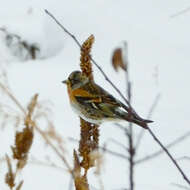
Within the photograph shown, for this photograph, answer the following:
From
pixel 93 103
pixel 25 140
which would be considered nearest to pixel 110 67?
pixel 93 103

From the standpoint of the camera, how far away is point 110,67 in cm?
561

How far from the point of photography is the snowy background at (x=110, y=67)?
13.6 feet

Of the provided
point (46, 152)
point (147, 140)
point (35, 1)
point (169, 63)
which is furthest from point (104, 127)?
point (35, 1)

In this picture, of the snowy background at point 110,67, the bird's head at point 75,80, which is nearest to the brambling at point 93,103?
the bird's head at point 75,80

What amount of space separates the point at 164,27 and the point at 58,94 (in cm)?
159

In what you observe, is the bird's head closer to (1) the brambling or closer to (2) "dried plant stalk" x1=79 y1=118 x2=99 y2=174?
(1) the brambling

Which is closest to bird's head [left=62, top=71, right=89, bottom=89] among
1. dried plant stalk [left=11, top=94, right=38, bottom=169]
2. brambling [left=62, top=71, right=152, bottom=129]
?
brambling [left=62, top=71, right=152, bottom=129]

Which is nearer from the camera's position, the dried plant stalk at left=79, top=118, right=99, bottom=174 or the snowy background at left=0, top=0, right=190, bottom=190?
the dried plant stalk at left=79, top=118, right=99, bottom=174

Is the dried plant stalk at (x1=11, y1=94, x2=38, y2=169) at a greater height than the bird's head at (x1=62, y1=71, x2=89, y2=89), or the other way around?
the bird's head at (x1=62, y1=71, x2=89, y2=89)

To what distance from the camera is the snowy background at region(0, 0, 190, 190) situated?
4.15 metres

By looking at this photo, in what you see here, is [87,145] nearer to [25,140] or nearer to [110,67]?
[25,140]

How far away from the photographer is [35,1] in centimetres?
652

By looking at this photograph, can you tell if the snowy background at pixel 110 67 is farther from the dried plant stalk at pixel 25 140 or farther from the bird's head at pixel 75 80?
the dried plant stalk at pixel 25 140

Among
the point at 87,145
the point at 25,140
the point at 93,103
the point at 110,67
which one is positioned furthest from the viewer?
the point at 110,67
